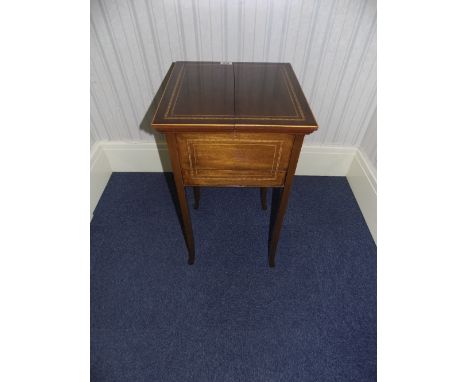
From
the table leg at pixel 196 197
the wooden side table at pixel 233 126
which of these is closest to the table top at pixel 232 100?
the wooden side table at pixel 233 126

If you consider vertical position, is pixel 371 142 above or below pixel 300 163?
above

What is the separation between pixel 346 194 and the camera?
1.88m

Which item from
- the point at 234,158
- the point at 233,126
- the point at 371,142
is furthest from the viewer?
the point at 371,142

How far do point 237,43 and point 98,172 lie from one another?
A: 1123 millimetres

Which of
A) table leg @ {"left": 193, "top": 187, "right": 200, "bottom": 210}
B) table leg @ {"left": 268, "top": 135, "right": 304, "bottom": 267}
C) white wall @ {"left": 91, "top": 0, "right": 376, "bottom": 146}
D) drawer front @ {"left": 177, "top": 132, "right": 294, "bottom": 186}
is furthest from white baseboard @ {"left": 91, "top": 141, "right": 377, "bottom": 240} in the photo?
drawer front @ {"left": 177, "top": 132, "right": 294, "bottom": 186}

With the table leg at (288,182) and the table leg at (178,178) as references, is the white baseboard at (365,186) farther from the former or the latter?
the table leg at (178,178)

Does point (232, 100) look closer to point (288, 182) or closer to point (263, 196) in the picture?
point (288, 182)

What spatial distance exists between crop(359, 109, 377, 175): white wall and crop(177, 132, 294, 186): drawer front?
2.86 ft

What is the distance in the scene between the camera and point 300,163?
1.93 metres

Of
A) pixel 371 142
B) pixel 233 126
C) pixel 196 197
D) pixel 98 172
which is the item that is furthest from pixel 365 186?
pixel 98 172

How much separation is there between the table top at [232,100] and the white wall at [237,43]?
0.20 m

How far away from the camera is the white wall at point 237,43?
1.31m
